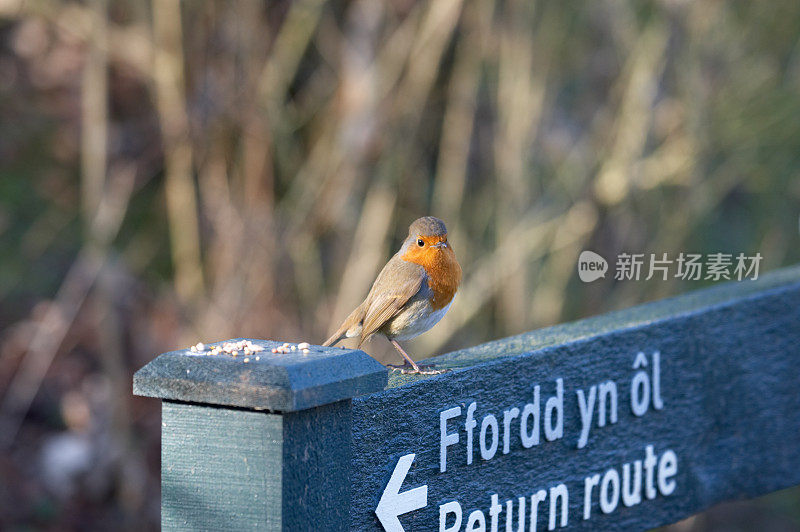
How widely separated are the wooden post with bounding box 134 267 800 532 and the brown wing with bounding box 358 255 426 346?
0.16 meters

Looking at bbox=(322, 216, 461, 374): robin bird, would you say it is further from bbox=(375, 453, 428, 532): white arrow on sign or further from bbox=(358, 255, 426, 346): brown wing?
→ bbox=(375, 453, 428, 532): white arrow on sign

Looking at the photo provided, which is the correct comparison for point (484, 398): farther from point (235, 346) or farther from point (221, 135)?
point (221, 135)

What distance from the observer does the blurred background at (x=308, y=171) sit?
4266mm

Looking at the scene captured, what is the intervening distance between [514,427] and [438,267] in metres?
0.37

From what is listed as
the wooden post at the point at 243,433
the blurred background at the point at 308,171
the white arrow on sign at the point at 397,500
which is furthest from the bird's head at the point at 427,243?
the blurred background at the point at 308,171

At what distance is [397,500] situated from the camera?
1704 millimetres

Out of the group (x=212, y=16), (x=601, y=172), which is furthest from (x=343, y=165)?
(x=601, y=172)

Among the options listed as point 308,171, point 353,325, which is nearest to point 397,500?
point 353,325

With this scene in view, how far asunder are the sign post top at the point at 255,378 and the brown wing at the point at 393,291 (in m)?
0.56

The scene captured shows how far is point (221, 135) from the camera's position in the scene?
435cm

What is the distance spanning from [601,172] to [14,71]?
9.70 ft

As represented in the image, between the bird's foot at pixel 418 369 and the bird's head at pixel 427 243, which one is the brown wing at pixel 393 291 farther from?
the bird's foot at pixel 418 369

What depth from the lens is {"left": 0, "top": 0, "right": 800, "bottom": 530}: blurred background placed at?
4.27 meters

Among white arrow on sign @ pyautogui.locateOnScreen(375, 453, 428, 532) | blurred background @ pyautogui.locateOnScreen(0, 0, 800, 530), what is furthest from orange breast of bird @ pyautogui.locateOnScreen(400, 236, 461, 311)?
blurred background @ pyautogui.locateOnScreen(0, 0, 800, 530)
